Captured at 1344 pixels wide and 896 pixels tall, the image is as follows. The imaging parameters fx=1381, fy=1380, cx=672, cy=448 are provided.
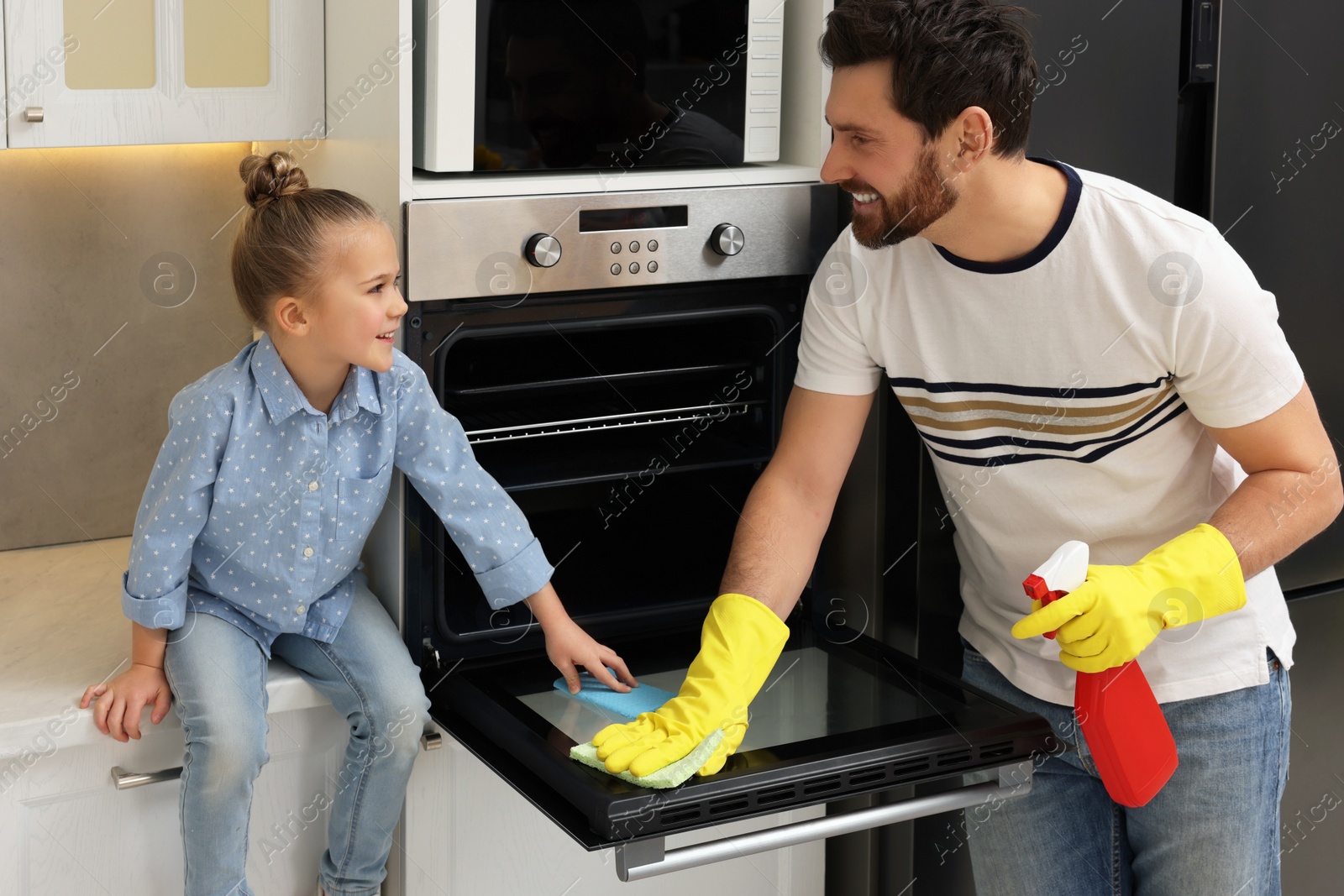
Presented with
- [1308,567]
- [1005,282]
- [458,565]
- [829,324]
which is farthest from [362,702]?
[1308,567]

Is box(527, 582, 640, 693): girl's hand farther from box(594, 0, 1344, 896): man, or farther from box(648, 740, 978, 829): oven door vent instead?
box(648, 740, 978, 829): oven door vent

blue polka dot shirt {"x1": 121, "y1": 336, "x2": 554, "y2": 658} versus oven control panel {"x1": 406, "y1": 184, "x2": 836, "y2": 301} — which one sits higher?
oven control panel {"x1": 406, "y1": 184, "x2": 836, "y2": 301}

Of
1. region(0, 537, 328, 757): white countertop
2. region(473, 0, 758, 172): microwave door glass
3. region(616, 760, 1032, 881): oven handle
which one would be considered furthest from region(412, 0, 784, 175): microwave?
region(616, 760, 1032, 881): oven handle

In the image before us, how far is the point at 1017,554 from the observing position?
1480mm

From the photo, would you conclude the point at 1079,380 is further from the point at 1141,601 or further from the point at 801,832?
the point at 801,832

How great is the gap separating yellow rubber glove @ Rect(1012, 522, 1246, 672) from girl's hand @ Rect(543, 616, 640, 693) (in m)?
0.43

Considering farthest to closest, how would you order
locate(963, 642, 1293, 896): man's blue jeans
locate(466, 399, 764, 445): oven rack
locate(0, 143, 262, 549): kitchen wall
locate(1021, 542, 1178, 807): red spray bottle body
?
1. locate(0, 143, 262, 549): kitchen wall
2. locate(466, 399, 764, 445): oven rack
3. locate(963, 642, 1293, 896): man's blue jeans
4. locate(1021, 542, 1178, 807): red spray bottle body

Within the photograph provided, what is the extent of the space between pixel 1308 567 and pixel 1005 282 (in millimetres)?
829

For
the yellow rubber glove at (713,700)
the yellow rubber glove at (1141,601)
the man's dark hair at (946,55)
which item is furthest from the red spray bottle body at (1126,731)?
the man's dark hair at (946,55)

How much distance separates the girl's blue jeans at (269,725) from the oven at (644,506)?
0.06 m

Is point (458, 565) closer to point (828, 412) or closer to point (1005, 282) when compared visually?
point (828, 412)

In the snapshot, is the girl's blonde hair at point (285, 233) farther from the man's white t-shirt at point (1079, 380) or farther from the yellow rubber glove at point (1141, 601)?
the yellow rubber glove at point (1141, 601)

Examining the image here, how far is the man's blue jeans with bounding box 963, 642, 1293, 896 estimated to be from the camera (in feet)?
4.63

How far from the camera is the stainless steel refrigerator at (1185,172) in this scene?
165 centimetres
